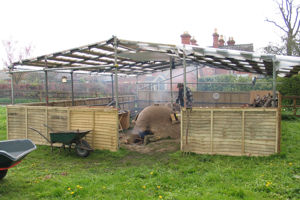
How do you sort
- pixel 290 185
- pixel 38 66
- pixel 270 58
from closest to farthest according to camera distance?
pixel 290 185, pixel 270 58, pixel 38 66

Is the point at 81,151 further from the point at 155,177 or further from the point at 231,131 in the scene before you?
the point at 231,131

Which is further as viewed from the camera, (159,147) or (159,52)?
(159,52)

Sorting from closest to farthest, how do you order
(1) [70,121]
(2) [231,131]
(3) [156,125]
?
1. (2) [231,131]
2. (1) [70,121]
3. (3) [156,125]

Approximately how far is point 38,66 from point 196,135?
793 cm

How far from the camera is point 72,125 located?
778 centimetres

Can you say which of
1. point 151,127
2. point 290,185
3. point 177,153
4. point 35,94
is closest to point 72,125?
point 151,127

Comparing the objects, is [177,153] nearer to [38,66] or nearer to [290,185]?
[290,185]

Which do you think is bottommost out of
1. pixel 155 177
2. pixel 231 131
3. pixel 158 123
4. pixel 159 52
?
pixel 155 177

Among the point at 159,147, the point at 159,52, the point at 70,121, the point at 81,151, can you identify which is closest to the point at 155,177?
the point at 159,147

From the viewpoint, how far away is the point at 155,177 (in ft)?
16.2

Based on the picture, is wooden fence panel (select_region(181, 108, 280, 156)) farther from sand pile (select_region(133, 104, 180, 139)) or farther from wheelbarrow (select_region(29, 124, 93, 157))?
wheelbarrow (select_region(29, 124, 93, 157))

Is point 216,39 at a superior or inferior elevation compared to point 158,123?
superior

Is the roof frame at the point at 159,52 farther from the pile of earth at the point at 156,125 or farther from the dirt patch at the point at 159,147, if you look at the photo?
the dirt patch at the point at 159,147

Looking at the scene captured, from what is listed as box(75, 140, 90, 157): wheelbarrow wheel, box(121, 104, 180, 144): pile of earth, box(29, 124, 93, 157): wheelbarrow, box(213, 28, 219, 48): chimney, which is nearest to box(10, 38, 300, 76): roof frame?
box(29, 124, 93, 157): wheelbarrow
